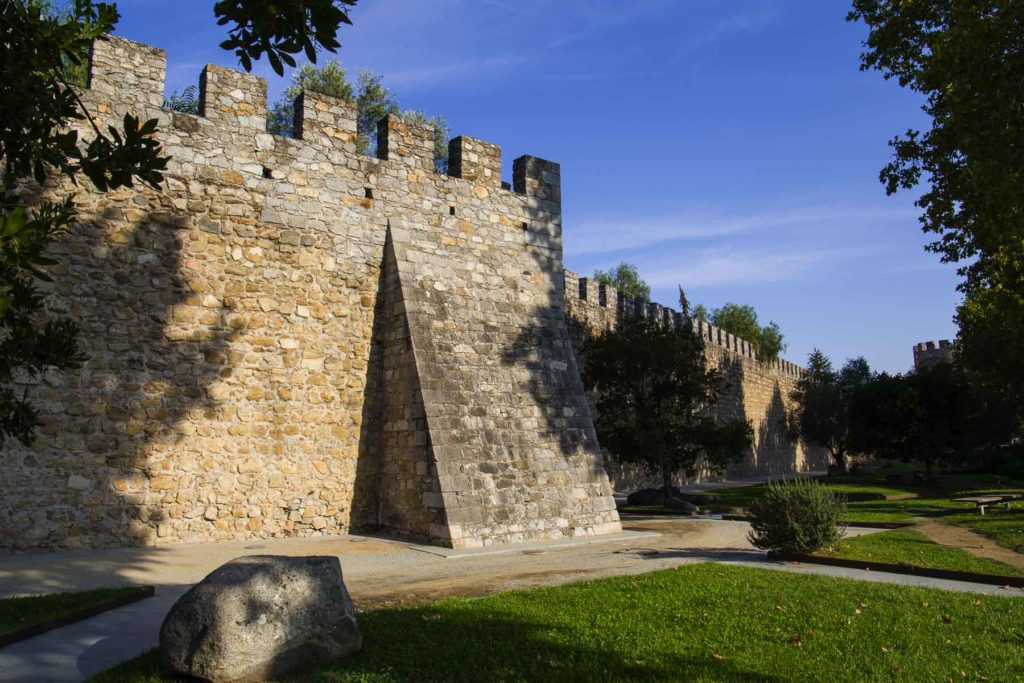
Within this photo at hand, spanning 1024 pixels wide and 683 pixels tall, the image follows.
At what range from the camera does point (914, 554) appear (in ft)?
28.1

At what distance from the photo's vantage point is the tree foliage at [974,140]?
8844 mm

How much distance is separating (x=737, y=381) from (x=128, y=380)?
26.7m

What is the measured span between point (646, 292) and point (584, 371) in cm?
3043

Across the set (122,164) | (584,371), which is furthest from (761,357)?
(122,164)

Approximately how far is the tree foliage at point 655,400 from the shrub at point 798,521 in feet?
22.4

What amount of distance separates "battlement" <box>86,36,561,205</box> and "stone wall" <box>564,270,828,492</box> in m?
5.67

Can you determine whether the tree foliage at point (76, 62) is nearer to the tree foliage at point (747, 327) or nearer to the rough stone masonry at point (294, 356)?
the rough stone masonry at point (294, 356)

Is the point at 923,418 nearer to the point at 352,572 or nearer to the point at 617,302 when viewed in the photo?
the point at 617,302

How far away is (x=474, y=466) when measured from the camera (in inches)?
397

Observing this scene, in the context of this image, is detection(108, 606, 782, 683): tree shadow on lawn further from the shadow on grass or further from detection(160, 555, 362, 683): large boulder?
the shadow on grass

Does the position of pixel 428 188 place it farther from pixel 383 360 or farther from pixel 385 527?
pixel 385 527

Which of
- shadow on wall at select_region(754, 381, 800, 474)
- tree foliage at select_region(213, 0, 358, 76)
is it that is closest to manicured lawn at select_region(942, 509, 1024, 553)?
tree foliage at select_region(213, 0, 358, 76)

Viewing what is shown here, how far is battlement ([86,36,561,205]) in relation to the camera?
9.33 metres

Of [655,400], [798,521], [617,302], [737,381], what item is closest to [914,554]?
[798,521]
